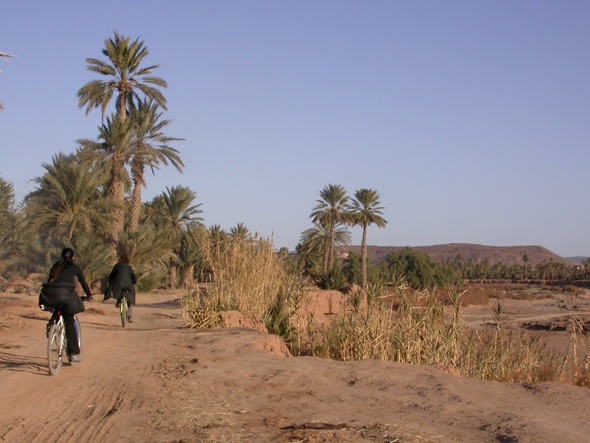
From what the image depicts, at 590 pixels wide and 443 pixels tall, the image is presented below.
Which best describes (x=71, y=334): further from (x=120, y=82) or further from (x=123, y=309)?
(x=120, y=82)

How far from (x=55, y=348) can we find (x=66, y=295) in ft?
2.38

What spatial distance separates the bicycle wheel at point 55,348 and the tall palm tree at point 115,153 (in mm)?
26835

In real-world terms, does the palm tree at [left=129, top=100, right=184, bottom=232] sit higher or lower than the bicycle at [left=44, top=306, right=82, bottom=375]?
higher

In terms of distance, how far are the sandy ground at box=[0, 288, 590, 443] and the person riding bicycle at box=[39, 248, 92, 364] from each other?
407 millimetres

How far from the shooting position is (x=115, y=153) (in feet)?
119

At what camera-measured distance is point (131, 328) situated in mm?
16203

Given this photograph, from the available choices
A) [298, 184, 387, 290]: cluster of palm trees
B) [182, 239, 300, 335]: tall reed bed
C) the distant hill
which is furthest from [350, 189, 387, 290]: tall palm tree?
the distant hill

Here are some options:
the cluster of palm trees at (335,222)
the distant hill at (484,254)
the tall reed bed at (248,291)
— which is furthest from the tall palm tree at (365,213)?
the distant hill at (484,254)

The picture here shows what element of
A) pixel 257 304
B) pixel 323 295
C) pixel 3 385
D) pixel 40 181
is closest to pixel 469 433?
pixel 3 385

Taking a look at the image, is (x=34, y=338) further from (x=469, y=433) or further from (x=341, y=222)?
(x=341, y=222)

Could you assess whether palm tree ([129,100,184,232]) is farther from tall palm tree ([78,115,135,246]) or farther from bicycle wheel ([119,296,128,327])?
bicycle wheel ([119,296,128,327])

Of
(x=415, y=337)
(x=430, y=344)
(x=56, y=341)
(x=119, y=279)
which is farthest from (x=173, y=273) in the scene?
(x=56, y=341)

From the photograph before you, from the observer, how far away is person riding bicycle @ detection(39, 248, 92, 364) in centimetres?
973

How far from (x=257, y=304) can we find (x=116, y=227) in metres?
23.3
